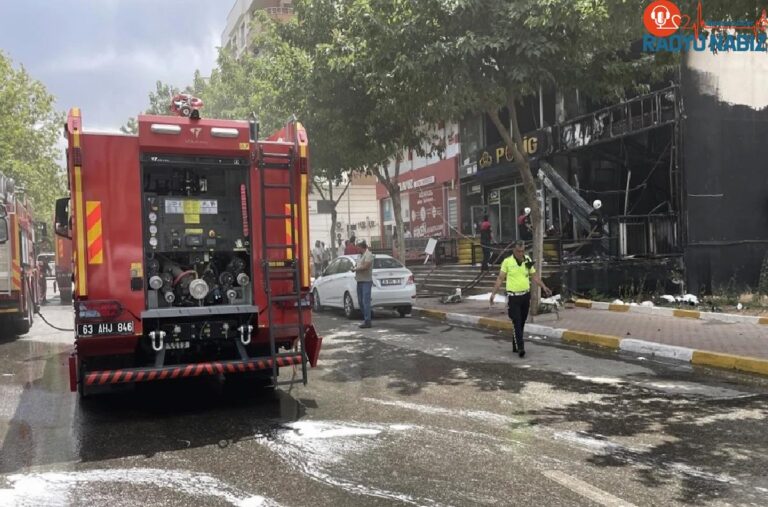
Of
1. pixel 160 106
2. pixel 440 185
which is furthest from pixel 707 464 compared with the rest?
pixel 160 106

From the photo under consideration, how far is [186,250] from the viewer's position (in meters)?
6.39

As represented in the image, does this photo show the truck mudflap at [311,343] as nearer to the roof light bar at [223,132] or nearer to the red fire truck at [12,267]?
the roof light bar at [223,132]

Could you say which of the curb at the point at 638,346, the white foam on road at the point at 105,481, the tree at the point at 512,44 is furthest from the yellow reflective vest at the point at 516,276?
the white foam on road at the point at 105,481

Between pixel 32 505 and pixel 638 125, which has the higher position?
pixel 638 125

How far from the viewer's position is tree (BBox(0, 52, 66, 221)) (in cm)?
2811

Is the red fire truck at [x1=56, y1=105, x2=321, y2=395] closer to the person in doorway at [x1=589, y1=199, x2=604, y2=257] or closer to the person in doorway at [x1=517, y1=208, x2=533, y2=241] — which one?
the person in doorway at [x1=589, y1=199, x2=604, y2=257]

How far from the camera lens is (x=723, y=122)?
49.2 feet

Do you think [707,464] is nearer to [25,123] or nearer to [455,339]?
[455,339]

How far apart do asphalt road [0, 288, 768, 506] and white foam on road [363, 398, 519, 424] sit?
0.06 ft

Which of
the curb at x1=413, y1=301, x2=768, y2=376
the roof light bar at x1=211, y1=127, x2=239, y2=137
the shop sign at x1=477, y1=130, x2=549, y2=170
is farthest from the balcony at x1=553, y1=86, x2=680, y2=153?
the roof light bar at x1=211, y1=127, x2=239, y2=137

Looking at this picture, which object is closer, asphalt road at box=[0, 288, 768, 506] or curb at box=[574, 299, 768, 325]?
asphalt road at box=[0, 288, 768, 506]

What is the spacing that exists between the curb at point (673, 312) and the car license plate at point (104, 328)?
34.6ft

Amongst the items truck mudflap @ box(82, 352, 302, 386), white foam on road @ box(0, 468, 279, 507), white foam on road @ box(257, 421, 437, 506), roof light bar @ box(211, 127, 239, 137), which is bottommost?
white foam on road @ box(257, 421, 437, 506)

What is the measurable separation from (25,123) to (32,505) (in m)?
35.1
